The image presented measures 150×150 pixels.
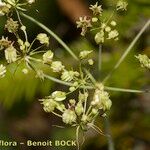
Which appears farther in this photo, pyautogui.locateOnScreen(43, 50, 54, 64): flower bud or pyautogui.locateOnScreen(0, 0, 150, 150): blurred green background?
pyautogui.locateOnScreen(0, 0, 150, 150): blurred green background

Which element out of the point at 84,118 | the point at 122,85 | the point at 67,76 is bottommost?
the point at 84,118

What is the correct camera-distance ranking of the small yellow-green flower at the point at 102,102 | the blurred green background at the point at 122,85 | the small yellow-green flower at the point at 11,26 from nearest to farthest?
the small yellow-green flower at the point at 102,102 → the small yellow-green flower at the point at 11,26 → the blurred green background at the point at 122,85

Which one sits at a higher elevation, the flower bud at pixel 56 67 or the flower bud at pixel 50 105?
the flower bud at pixel 56 67

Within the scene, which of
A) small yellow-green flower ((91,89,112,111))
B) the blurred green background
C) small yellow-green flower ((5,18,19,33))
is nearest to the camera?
small yellow-green flower ((91,89,112,111))

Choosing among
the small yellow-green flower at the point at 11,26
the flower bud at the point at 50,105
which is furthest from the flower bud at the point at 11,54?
the flower bud at the point at 50,105

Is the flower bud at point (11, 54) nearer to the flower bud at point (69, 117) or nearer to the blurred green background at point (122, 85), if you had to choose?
the flower bud at point (69, 117)

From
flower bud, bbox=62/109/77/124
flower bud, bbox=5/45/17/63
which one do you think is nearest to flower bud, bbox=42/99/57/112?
flower bud, bbox=62/109/77/124

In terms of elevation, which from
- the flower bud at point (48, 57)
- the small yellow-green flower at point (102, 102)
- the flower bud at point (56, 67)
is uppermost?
the flower bud at point (48, 57)

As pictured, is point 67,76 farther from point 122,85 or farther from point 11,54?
point 122,85

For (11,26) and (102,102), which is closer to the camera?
(102,102)

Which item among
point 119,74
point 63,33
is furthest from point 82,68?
point 63,33

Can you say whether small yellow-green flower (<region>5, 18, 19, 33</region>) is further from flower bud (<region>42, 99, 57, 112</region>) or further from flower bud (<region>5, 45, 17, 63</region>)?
flower bud (<region>42, 99, 57, 112</region>)

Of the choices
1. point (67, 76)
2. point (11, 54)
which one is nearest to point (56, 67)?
point (67, 76)
